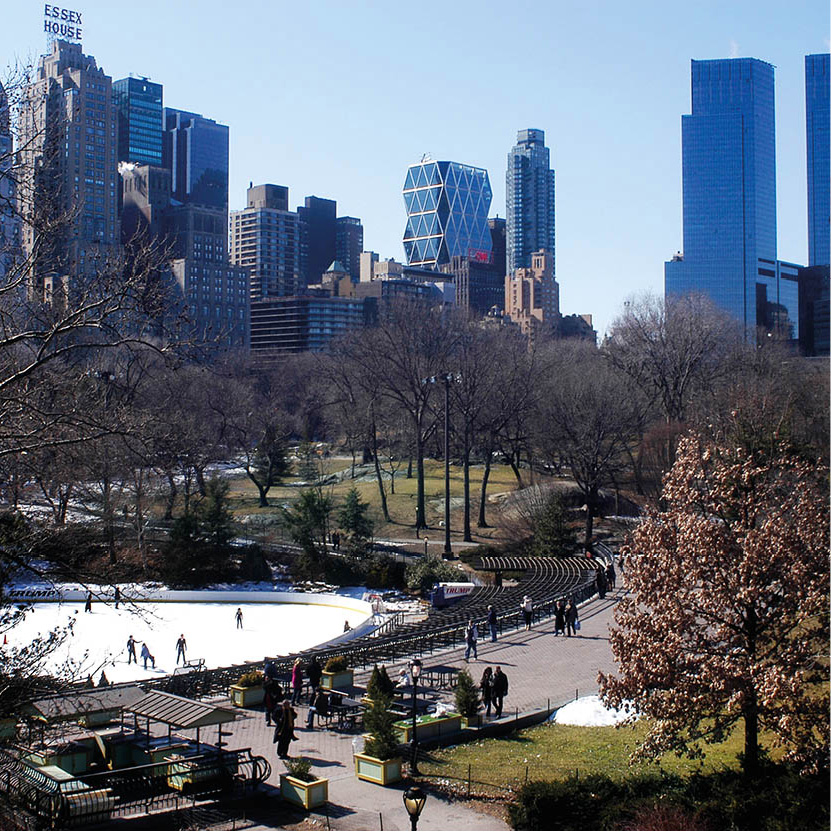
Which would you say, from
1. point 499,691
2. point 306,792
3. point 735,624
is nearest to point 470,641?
point 499,691

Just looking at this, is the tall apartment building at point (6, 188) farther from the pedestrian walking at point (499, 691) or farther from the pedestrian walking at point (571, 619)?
the pedestrian walking at point (571, 619)

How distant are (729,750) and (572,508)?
40755mm

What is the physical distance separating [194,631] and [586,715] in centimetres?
1974

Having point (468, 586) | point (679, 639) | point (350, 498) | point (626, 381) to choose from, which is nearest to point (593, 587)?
point (468, 586)

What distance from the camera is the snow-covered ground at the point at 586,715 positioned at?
850 inches

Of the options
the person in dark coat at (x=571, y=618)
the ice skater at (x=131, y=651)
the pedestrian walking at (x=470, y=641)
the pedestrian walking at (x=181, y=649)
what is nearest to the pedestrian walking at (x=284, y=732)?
the pedestrian walking at (x=470, y=641)

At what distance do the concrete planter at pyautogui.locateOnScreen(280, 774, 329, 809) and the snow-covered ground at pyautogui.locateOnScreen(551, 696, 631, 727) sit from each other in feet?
23.7

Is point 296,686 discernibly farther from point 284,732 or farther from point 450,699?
point 284,732

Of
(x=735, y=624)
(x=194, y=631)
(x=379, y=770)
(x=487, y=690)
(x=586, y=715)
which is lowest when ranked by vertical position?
(x=194, y=631)

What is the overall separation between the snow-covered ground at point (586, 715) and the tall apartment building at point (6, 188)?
605 inches

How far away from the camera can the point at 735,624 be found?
15305 millimetres

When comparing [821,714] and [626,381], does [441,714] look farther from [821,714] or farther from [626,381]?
[626,381]

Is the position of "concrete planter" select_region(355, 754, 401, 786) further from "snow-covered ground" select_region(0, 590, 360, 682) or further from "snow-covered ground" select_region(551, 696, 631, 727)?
"snow-covered ground" select_region(0, 590, 360, 682)

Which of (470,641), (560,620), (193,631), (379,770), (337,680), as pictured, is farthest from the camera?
(193,631)
